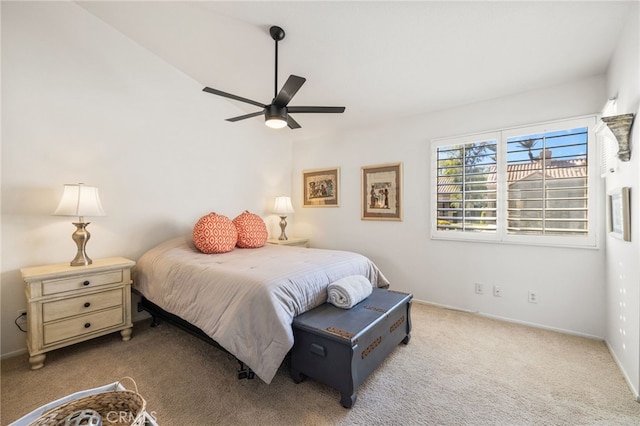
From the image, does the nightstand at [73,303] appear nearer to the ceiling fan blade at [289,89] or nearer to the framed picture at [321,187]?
the ceiling fan blade at [289,89]

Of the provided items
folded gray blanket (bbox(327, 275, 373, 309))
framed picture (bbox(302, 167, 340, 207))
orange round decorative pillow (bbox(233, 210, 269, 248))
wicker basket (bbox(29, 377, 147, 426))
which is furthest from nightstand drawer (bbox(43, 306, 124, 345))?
framed picture (bbox(302, 167, 340, 207))

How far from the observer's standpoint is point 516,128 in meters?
2.96

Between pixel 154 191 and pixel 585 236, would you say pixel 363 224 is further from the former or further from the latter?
pixel 154 191

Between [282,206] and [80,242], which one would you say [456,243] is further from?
[80,242]

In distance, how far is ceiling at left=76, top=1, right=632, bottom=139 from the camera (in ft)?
6.98

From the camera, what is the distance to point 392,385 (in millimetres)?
1955

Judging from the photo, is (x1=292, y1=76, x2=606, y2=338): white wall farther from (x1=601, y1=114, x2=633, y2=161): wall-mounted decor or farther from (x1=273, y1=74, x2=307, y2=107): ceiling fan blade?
(x1=273, y1=74, x2=307, y2=107): ceiling fan blade

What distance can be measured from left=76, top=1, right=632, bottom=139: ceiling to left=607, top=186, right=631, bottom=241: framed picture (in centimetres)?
120

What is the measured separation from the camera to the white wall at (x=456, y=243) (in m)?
2.70

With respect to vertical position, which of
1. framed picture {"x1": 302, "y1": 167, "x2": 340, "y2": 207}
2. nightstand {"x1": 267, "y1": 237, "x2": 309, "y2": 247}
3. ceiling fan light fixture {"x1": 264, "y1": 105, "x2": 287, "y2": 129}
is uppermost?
ceiling fan light fixture {"x1": 264, "y1": 105, "x2": 287, "y2": 129}

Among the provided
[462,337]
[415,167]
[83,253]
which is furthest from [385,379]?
[83,253]

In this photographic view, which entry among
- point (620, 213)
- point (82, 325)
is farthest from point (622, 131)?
point (82, 325)

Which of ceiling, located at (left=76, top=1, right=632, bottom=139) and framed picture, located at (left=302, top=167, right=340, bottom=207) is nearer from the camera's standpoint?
ceiling, located at (left=76, top=1, right=632, bottom=139)

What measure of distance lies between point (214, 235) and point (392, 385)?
2171 millimetres
